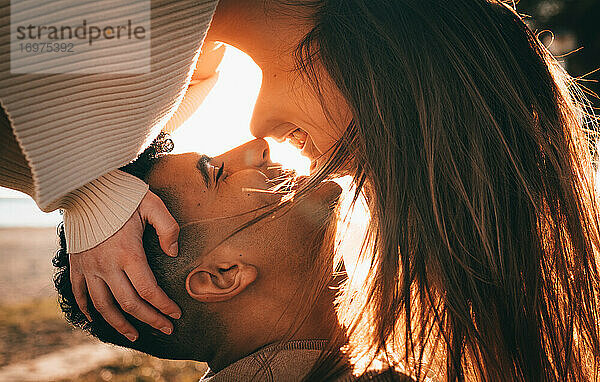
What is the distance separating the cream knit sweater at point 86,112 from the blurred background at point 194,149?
0.68 m

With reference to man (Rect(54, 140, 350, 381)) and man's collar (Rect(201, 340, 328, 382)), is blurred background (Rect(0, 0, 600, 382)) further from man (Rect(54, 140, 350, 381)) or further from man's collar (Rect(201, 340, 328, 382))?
man's collar (Rect(201, 340, 328, 382))

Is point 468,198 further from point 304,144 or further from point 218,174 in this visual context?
point 218,174

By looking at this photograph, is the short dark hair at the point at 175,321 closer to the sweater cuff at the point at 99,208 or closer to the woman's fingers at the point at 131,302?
the woman's fingers at the point at 131,302

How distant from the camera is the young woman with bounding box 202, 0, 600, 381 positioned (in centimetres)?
166

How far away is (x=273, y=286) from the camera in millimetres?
1934

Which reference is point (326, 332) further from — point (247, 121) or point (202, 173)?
point (247, 121)

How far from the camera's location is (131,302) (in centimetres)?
169

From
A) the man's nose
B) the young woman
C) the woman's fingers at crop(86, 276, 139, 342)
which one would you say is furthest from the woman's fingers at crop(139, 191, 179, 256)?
the young woman

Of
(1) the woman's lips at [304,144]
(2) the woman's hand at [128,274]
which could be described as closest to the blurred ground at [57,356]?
(2) the woman's hand at [128,274]

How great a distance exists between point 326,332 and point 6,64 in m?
1.24

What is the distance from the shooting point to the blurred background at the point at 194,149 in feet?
7.70

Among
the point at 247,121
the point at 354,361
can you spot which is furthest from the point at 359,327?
the point at 247,121

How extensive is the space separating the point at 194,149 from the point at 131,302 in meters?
0.69

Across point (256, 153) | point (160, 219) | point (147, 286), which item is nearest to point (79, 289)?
point (147, 286)
